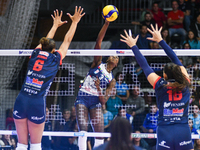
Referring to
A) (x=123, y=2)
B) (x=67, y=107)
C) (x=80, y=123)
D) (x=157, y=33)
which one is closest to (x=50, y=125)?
(x=67, y=107)

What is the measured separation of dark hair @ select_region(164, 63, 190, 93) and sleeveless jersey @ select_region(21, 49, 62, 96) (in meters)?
1.86

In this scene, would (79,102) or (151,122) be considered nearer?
(79,102)

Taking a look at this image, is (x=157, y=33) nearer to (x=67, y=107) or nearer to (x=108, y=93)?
(x=108, y=93)

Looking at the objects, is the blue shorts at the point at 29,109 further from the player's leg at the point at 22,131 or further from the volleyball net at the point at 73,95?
the volleyball net at the point at 73,95

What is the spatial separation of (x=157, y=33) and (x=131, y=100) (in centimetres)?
329

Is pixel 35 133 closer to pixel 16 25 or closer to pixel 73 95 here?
pixel 73 95

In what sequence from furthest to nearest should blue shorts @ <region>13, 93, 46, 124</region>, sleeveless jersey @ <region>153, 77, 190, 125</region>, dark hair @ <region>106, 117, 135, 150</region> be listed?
1. blue shorts @ <region>13, 93, 46, 124</region>
2. sleeveless jersey @ <region>153, 77, 190, 125</region>
3. dark hair @ <region>106, 117, 135, 150</region>

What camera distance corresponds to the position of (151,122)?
783 centimetres

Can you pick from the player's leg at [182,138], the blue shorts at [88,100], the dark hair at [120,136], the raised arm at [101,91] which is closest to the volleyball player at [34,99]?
the blue shorts at [88,100]

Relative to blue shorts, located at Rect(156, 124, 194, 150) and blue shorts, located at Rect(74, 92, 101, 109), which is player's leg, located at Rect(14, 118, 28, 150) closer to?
blue shorts, located at Rect(74, 92, 101, 109)

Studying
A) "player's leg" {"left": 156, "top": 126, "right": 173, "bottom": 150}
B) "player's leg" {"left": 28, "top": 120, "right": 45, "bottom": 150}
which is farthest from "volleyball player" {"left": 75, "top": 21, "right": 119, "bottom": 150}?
"player's leg" {"left": 156, "top": 126, "right": 173, "bottom": 150}

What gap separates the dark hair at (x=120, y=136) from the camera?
9.55 feet

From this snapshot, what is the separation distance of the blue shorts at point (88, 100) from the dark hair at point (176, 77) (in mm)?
2777

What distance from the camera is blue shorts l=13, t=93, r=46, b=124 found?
16.6 ft
